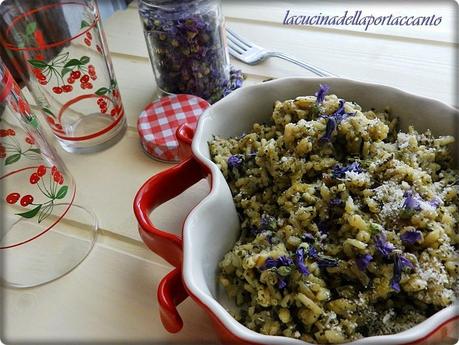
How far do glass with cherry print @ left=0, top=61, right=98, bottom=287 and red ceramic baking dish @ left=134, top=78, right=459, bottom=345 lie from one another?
0.65ft

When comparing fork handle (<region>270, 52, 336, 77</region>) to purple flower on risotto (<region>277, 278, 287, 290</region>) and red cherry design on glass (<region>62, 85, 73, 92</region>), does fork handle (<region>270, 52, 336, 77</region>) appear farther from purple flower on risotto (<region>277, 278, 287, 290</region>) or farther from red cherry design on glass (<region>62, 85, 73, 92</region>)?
purple flower on risotto (<region>277, 278, 287, 290</region>)

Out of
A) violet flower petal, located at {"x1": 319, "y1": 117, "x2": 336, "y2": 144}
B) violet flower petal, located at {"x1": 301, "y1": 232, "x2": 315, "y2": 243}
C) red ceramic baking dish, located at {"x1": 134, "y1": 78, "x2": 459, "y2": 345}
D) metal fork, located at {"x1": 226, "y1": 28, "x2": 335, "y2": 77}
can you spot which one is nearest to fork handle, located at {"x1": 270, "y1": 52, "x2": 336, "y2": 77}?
metal fork, located at {"x1": 226, "y1": 28, "x2": 335, "y2": 77}

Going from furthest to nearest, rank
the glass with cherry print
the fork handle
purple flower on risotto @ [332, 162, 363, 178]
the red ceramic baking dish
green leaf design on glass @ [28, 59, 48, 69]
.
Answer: the fork handle < green leaf design on glass @ [28, 59, 48, 69] < the glass with cherry print < purple flower on risotto @ [332, 162, 363, 178] < the red ceramic baking dish

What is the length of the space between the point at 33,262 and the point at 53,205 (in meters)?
0.09

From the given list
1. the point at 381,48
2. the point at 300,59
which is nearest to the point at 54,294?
the point at 300,59

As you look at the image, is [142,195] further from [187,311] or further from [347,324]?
[347,324]

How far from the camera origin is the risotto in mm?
517

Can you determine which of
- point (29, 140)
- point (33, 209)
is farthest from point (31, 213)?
point (29, 140)

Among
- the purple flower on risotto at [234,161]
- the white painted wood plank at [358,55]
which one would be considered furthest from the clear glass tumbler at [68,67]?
the purple flower on risotto at [234,161]

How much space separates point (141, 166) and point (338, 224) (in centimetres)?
42

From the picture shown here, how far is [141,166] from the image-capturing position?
0.88 metres

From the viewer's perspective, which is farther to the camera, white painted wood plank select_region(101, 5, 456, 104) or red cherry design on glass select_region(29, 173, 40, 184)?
white painted wood plank select_region(101, 5, 456, 104)

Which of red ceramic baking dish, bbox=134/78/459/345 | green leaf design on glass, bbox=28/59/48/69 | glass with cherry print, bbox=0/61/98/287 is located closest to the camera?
red ceramic baking dish, bbox=134/78/459/345

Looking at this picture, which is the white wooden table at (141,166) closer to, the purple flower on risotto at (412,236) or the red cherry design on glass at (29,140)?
the red cherry design on glass at (29,140)
